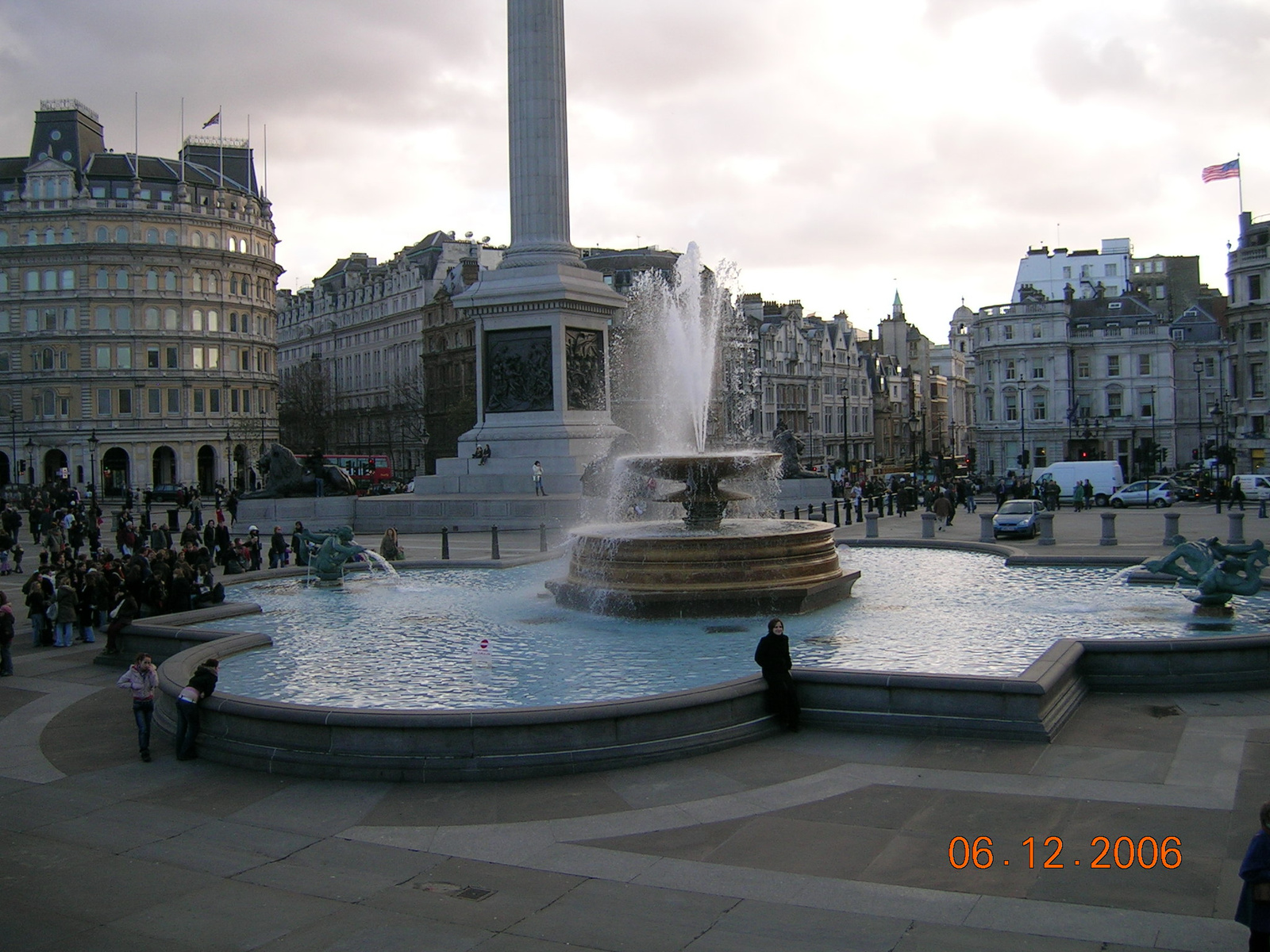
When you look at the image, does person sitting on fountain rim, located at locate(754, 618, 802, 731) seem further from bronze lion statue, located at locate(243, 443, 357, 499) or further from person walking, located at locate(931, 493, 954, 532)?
bronze lion statue, located at locate(243, 443, 357, 499)

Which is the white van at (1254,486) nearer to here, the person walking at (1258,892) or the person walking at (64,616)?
the person walking at (64,616)

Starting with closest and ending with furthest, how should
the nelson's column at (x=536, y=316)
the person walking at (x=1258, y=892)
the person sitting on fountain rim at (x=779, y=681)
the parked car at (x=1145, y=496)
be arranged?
the person walking at (x=1258, y=892) → the person sitting on fountain rim at (x=779, y=681) → the nelson's column at (x=536, y=316) → the parked car at (x=1145, y=496)

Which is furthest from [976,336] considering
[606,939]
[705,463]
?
[606,939]

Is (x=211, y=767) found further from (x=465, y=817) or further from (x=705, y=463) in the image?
(x=705, y=463)

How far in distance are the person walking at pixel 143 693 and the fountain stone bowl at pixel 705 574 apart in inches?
282

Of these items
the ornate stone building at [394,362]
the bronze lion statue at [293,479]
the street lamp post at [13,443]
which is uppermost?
the ornate stone building at [394,362]

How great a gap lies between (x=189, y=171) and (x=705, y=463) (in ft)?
262

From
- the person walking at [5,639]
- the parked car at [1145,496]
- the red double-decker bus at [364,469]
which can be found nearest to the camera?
the person walking at [5,639]

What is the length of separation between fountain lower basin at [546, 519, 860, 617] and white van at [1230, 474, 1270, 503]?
38.0 metres

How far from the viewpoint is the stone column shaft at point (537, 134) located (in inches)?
1597

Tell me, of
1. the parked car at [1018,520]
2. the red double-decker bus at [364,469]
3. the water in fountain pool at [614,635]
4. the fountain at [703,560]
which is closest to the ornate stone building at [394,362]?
the red double-decker bus at [364,469]

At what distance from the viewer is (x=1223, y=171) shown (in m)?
68.2

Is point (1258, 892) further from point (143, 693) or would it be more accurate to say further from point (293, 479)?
point (293, 479)

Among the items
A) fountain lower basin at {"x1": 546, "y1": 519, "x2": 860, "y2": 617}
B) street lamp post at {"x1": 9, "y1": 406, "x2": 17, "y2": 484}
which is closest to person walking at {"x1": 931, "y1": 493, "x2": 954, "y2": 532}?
fountain lower basin at {"x1": 546, "y1": 519, "x2": 860, "y2": 617}
